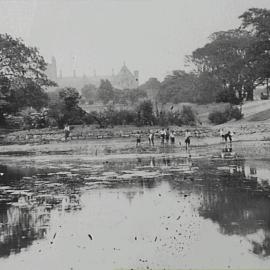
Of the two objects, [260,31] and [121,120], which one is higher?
[260,31]

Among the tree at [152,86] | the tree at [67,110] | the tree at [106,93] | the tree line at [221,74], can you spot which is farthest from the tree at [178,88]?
the tree at [67,110]

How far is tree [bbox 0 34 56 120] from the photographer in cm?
6041

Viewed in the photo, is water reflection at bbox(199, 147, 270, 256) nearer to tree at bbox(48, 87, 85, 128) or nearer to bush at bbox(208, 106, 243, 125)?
tree at bbox(48, 87, 85, 128)

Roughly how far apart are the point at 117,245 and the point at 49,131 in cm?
4328

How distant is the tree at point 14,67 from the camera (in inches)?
2378

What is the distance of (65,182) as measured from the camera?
2122 centimetres

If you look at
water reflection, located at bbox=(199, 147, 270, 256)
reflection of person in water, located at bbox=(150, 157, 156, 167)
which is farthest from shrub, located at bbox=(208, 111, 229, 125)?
water reflection, located at bbox=(199, 147, 270, 256)

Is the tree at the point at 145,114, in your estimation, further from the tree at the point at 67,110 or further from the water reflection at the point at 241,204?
the water reflection at the point at 241,204

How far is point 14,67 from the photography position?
201ft

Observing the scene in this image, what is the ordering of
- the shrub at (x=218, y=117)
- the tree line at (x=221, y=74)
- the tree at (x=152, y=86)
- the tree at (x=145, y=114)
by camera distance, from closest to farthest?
the tree at (x=145, y=114), the shrub at (x=218, y=117), the tree line at (x=221, y=74), the tree at (x=152, y=86)

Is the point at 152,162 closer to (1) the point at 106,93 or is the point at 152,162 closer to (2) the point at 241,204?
(2) the point at 241,204

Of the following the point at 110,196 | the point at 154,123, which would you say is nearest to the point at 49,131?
the point at 154,123

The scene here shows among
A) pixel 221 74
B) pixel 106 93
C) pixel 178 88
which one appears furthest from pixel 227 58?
pixel 106 93

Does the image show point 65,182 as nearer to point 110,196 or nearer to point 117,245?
point 110,196
